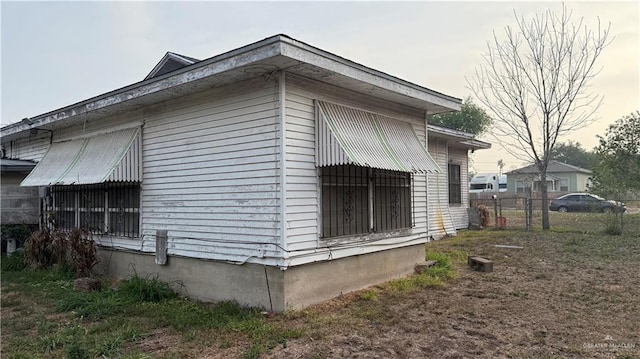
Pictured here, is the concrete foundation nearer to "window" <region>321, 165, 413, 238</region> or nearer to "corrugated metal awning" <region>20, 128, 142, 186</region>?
"window" <region>321, 165, 413, 238</region>

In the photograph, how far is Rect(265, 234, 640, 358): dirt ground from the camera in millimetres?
4078

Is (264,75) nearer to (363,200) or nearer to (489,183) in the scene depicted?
(363,200)

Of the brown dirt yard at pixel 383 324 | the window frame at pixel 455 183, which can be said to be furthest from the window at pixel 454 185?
the brown dirt yard at pixel 383 324

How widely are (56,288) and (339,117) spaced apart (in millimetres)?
5433

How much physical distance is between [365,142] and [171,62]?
5.15 metres

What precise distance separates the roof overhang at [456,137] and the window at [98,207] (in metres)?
7.76

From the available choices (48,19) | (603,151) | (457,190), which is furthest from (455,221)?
(48,19)

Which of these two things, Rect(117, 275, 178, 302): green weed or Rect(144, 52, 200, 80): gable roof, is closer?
Rect(117, 275, 178, 302): green weed

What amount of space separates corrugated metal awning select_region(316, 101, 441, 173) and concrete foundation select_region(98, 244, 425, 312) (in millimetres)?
1513

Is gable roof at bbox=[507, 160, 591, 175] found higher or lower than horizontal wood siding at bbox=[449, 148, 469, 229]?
higher

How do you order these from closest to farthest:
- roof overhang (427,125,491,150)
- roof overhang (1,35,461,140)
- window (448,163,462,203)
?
roof overhang (1,35,461,140) < roof overhang (427,125,491,150) < window (448,163,462,203)

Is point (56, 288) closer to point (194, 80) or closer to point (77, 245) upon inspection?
point (77, 245)

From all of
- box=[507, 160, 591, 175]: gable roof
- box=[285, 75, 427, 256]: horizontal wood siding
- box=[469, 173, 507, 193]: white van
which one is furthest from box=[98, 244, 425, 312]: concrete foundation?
box=[469, 173, 507, 193]: white van

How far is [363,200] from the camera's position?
21.1 ft
